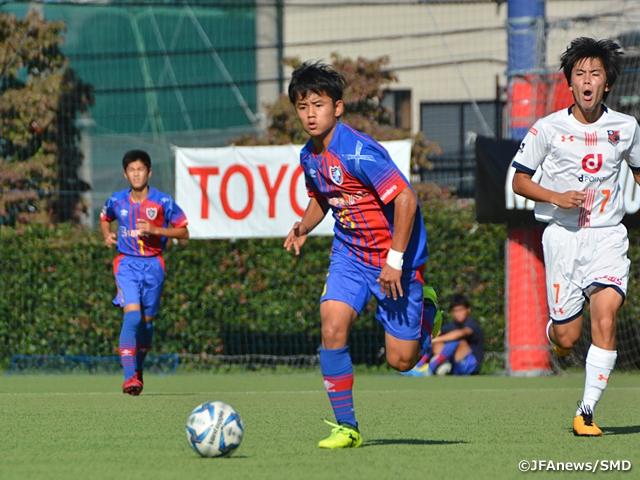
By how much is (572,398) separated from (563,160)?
3.24 metres

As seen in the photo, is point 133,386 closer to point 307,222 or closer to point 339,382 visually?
point 307,222

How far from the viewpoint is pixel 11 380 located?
36.8ft

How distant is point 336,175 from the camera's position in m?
5.36

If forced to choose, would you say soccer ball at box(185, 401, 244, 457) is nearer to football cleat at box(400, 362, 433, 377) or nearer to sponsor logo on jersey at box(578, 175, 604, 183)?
sponsor logo on jersey at box(578, 175, 604, 183)

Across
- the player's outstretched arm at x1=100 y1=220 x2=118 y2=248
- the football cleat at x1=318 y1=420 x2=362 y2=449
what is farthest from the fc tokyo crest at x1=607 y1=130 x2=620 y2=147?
the player's outstretched arm at x1=100 y1=220 x2=118 y2=248

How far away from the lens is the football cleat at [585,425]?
5.45m

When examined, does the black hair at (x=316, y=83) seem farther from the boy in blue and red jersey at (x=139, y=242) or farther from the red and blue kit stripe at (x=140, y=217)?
the red and blue kit stripe at (x=140, y=217)

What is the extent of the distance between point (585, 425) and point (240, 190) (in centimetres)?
706

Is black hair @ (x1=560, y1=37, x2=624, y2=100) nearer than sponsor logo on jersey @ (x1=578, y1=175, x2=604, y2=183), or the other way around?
black hair @ (x1=560, y1=37, x2=624, y2=100)

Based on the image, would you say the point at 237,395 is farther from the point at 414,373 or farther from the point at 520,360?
the point at 520,360

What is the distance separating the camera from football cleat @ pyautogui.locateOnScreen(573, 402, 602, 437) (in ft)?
17.9

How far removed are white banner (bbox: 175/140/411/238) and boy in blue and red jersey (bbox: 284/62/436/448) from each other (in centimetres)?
619

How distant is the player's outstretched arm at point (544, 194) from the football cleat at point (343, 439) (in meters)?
1.71

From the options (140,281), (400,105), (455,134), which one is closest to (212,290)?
(140,281)
